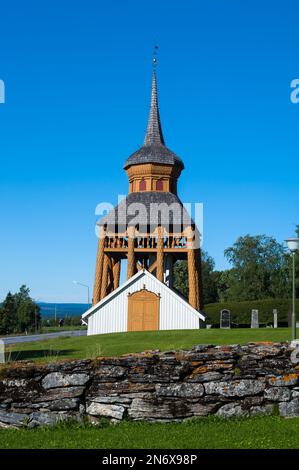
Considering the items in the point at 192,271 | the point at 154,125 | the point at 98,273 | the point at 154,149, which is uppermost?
the point at 154,125

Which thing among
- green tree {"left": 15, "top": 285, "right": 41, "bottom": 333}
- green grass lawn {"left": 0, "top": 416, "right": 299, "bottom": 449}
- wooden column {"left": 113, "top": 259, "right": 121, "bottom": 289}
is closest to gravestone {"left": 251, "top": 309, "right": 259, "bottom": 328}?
wooden column {"left": 113, "top": 259, "right": 121, "bottom": 289}

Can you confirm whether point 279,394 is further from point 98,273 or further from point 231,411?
point 98,273

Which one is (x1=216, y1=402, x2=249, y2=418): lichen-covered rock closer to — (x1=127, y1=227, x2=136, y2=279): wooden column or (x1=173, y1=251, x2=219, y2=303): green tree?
(x1=127, y1=227, x2=136, y2=279): wooden column

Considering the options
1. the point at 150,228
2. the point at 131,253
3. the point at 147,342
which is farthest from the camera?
the point at 150,228

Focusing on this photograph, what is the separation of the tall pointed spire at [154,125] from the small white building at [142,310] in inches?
749

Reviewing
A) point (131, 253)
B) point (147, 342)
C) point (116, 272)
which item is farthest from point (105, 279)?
point (147, 342)

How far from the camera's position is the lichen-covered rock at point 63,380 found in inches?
460

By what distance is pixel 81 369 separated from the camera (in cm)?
1182

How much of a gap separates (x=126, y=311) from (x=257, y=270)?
45054mm

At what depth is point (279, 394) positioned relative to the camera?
38.5 feet

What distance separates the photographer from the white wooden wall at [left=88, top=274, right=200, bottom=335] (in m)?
37.7

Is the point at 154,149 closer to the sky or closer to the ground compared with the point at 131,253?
closer to the sky

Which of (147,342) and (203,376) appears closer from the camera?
(203,376)
